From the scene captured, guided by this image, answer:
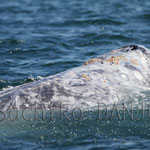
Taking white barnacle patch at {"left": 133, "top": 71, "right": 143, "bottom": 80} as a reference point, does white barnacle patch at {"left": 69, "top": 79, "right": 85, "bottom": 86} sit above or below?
below

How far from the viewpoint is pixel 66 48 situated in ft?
50.3

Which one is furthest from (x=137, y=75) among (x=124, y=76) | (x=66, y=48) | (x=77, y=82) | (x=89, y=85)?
(x=66, y=48)

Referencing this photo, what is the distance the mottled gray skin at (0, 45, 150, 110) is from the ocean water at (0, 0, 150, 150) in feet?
1.51

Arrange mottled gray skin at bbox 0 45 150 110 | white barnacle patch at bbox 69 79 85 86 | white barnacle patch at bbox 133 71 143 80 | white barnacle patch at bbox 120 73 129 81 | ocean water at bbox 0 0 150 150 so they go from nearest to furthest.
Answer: ocean water at bbox 0 0 150 150, mottled gray skin at bbox 0 45 150 110, white barnacle patch at bbox 69 79 85 86, white barnacle patch at bbox 120 73 129 81, white barnacle patch at bbox 133 71 143 80

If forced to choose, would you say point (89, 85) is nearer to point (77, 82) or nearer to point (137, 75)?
point (77, 82)

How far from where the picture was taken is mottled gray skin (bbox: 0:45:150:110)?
8578 millimetres

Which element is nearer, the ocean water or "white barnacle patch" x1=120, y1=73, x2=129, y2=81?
the ocean water

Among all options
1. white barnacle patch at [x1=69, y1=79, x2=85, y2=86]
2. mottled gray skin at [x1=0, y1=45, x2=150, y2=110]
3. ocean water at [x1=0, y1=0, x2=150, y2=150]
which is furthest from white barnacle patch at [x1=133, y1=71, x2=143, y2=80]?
white barnacle patch at [x1=69, y1=79, x2=85, y2=86]

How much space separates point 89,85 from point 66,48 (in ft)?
20.8

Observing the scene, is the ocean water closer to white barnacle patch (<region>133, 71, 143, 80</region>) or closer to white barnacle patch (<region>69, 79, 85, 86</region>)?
white barnacle patch (<region>133, 71, 143, 80</region>)

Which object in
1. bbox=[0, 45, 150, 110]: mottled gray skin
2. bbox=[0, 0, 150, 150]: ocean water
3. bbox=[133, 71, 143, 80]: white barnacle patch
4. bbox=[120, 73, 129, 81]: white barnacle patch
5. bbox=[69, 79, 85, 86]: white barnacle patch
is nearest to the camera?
bbox=[0, 0, 150, 150]: ocean water

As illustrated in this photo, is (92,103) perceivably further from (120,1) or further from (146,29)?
(120,1)

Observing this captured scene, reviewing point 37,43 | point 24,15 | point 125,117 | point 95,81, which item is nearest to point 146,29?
point 37,43

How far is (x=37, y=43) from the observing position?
52.3 ft
